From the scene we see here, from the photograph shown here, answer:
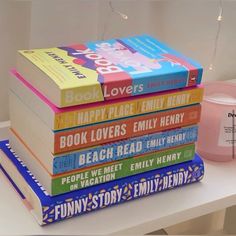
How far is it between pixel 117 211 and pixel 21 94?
0.69 ft

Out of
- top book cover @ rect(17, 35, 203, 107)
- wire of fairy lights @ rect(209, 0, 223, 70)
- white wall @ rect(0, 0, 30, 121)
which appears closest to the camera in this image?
top book cover @ rect(17, 35, 203, 107)

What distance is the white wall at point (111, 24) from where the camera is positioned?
800 mm

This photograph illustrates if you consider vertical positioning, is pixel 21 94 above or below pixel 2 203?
above

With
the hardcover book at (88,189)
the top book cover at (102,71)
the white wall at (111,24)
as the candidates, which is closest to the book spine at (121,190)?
the hardcover book at (88,189)

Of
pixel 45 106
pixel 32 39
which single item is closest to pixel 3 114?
pixel 32 39

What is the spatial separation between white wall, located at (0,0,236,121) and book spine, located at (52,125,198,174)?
9.6 inches

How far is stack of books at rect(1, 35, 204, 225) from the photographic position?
634 millimetres

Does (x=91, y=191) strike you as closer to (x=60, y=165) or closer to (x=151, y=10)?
(x=60, y=165)

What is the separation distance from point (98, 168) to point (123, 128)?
63mm

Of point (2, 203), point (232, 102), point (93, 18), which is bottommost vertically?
point (2, 203)

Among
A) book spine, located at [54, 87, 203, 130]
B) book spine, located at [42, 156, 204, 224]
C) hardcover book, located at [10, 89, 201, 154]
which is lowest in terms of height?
book spine, located at [42, 156, 204, 224]

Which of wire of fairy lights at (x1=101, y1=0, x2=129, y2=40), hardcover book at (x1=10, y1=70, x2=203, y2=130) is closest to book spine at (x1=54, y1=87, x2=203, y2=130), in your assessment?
hardcover book at (x1=10, y1=70, x2=203, y2=130)

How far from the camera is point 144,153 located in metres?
0.71

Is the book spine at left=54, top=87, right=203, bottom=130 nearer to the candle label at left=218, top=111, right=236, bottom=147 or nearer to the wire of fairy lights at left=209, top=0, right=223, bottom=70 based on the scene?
the candle label at left=218, top=111, right=236, bottom=147
